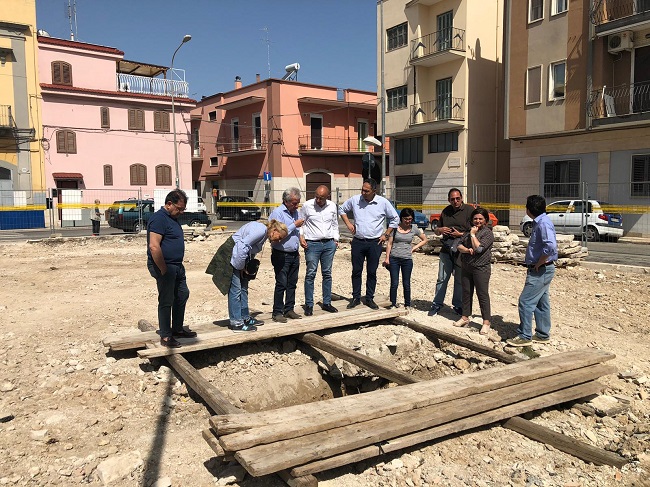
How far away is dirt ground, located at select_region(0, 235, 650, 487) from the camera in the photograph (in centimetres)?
398

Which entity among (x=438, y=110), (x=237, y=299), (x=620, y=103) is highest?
(x=438, y=110)

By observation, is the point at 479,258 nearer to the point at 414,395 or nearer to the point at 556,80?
the point at 414,395

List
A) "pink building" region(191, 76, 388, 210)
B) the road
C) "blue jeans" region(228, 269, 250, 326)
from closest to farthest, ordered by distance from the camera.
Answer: "blue jeans" region(228, 269, 250, 326), the road, "pink building" region(191, 76, 388, 210)

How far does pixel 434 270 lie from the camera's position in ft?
40.7

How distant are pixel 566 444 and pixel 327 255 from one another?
3.74 metres

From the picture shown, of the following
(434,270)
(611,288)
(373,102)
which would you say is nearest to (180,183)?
(373,102)

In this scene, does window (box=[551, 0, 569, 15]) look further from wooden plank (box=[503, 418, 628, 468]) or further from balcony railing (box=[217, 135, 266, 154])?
wooden plank (box=[503, 418, 628, 468])

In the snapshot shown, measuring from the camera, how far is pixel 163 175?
33.8m

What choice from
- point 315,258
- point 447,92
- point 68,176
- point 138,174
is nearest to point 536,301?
point 315,258

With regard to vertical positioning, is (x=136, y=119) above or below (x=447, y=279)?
above

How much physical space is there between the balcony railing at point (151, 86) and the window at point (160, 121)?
50.2 inches

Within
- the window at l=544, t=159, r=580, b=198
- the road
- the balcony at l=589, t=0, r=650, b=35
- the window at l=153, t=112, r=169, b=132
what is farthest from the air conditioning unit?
the window at l=153, t=112, r=169, b=132

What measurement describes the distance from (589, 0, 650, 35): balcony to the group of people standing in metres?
16.3

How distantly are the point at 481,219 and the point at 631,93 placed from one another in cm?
1625
